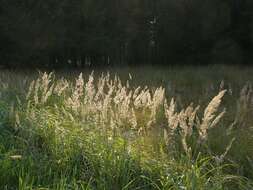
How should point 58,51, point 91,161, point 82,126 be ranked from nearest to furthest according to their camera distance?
point 91,161 → point 82,126 → point 58,51

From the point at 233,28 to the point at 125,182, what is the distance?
2472cm

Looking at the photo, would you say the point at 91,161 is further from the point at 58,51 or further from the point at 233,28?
the point at 233,28

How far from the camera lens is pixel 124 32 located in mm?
25812

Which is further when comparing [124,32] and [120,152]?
[124,32]

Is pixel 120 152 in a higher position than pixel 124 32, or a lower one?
lower

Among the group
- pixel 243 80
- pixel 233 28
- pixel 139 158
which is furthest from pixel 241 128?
pixel 233 28

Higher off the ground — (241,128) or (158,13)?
(158,13)

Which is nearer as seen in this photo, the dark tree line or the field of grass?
the field of grass

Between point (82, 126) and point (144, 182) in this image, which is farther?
point (82, 126)

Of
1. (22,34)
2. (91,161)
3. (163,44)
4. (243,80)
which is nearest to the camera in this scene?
(91,161)

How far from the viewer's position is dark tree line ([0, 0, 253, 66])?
76.5 ft

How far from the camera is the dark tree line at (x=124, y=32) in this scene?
23328 millimetres

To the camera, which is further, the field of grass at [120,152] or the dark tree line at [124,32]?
the dark tree line at [124,32]

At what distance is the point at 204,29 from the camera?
26.5m
